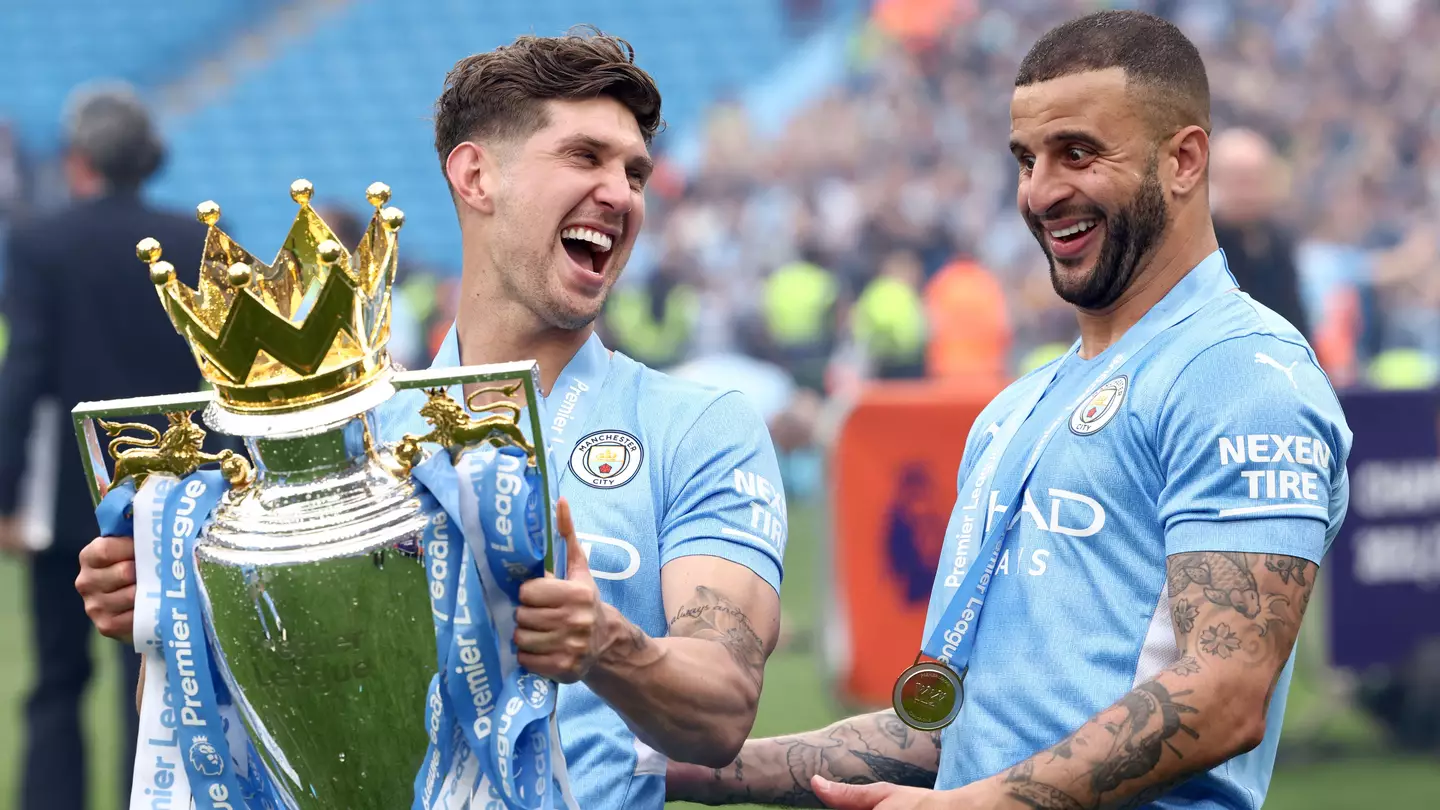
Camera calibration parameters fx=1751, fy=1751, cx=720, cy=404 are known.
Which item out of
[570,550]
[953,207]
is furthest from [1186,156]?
[953,207]

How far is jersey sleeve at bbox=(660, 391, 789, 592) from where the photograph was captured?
8.18 feet

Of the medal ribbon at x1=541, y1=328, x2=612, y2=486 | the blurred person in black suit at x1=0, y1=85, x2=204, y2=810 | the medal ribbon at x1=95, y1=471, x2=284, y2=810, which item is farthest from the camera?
the blurred person in black suit at x1=0, y1=85, x2=204, y2=810

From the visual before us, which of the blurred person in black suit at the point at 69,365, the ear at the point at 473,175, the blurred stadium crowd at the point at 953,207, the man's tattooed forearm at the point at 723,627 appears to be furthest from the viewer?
the blurred stadium crowd at the point at 953,207

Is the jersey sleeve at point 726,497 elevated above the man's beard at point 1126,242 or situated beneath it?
situated beneath

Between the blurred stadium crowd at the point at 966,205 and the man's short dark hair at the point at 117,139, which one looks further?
the blurred stadium crowd at the point at 966,205

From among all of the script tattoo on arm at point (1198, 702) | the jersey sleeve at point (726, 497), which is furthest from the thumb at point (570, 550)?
the script tattoo on arm at point (1198, 702)

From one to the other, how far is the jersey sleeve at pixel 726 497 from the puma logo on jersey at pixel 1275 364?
A: 0.71m

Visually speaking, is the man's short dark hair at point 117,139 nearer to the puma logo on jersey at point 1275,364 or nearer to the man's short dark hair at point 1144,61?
the man's short dark hair at point 1144,61

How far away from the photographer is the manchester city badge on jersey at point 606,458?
2535 mm

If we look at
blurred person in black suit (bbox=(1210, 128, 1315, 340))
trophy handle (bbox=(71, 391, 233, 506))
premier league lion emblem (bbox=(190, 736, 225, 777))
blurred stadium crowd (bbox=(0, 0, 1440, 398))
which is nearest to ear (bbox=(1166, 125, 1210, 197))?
trophy handle (bbox=(71, 391, 233, 506))

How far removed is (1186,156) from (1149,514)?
0.52 m

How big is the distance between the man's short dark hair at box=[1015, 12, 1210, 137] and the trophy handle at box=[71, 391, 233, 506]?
4.12 feet

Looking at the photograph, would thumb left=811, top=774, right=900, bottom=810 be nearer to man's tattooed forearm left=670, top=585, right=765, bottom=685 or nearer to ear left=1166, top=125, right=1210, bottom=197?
man's tattooed forearm left=670, top=585, right=765, bottom=685

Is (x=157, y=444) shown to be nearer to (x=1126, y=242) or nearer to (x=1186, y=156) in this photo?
(x=1126, y=242)
